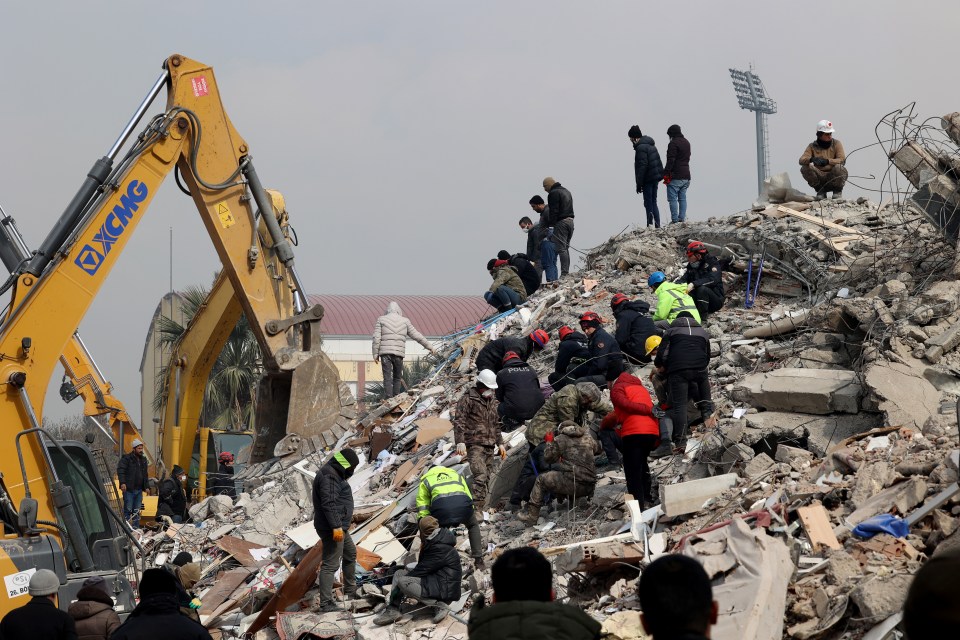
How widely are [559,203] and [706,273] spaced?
491 centimetres

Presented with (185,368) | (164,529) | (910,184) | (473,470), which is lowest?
(164,529)

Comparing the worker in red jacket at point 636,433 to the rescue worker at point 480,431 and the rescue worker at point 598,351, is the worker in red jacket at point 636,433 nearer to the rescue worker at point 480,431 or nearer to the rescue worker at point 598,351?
the rescue worker at point 480,431

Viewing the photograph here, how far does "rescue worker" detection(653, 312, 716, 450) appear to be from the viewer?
1164cm

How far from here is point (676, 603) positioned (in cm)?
365

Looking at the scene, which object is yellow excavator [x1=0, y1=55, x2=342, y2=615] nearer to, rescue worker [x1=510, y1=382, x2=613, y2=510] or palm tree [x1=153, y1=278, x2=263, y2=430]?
rescue worker [x1=510, y1=382, x2=613, y2=510]

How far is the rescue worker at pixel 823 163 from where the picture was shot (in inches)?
681

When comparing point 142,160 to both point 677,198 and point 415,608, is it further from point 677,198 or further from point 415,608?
point 677,198

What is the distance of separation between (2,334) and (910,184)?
10007 millimetres

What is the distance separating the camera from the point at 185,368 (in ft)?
56.1

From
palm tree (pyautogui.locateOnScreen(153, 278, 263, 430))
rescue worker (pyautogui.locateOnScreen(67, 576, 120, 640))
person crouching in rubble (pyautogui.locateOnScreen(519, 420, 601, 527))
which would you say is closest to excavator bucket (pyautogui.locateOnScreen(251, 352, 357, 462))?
person crouching in rubble (pyautogui.locateOnScreen(519, 420, 601, 527))

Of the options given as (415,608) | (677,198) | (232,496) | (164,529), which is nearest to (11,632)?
(415,608)

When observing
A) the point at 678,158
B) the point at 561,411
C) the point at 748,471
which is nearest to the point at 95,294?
the point at 561,411

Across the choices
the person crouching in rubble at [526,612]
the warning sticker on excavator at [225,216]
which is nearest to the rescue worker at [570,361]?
the warning sticker on excavator at [225,216]

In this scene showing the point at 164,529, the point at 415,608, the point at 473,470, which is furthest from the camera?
the point at 164,529
